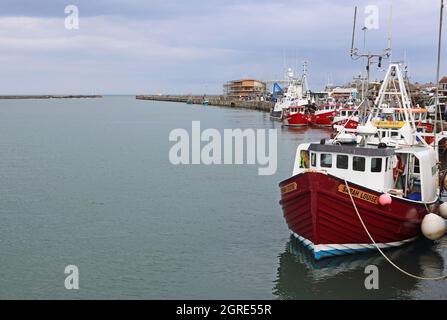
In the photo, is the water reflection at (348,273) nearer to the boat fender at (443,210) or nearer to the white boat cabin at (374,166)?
the boat fender at (443,210)

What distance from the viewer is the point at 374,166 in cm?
1864

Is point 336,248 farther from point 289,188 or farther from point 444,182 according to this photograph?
point 444,182

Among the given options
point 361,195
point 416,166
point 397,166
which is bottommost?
point 361,195

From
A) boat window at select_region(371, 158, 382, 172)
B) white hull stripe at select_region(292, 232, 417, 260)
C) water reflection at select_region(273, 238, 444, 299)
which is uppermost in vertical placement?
boat window at select_region(371, 158, 382, 172)

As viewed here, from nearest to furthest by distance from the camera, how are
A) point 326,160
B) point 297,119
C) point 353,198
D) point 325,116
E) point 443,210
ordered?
point 353,198 < point 326,160 < point 443,210 < point 297,119 < point 325,116

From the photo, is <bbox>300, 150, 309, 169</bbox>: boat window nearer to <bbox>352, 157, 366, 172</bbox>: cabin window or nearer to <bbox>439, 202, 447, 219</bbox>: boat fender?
<bbox>352, 157, 366, 172</bbox>: cabin window

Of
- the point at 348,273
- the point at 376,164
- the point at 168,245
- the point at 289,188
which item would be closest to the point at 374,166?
the point at 376,164

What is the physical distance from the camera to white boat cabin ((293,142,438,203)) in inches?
731

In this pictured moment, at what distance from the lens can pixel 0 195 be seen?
28.9m

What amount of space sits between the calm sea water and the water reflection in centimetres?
3

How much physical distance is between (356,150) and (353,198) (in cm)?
191

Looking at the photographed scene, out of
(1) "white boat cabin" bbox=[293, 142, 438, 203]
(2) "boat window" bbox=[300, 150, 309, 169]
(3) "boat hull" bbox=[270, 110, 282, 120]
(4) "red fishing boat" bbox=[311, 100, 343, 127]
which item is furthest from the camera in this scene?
(3) "boat hull" bbox=[270, 110, 282, 120]

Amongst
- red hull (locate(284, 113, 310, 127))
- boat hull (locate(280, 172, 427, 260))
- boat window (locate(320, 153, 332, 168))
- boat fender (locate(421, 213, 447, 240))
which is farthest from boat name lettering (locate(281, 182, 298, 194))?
red hull (locate(284, 113, 310, 127))
